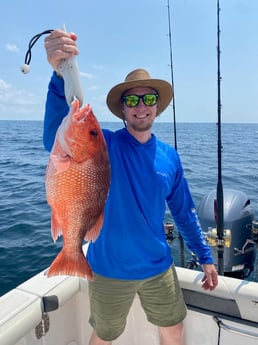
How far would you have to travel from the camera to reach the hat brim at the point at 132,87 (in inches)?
81.7

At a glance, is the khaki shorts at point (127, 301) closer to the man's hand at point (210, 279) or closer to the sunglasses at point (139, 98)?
the man's hand at point (210, 279)

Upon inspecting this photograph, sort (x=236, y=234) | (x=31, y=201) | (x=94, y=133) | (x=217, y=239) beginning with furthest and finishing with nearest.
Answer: (x=31, y=201)
(x=236, y=234)
(x=217, y=239)
(x=94, y=133)

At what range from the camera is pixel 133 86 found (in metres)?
2.10

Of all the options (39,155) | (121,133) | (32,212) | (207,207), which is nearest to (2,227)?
(32,212)

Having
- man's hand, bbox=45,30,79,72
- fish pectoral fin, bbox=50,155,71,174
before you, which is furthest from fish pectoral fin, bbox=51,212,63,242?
man's hand, bbox=45,30,79,72

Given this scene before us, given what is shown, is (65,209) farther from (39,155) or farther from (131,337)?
(39,155)

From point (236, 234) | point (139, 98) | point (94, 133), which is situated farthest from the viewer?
point (236, 234)

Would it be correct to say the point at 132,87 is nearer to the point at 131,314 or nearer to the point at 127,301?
the point at 127,301

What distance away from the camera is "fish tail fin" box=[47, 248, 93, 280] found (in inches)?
62.0

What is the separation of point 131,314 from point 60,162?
5.27ft

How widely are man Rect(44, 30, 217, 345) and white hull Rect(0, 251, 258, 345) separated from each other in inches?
6.4

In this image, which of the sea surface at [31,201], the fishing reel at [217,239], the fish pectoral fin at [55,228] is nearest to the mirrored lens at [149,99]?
the fish pectoral fin at [55,228]

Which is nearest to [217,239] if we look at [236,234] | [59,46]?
[236,234]

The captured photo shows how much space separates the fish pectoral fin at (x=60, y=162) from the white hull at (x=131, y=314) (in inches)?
42.7
